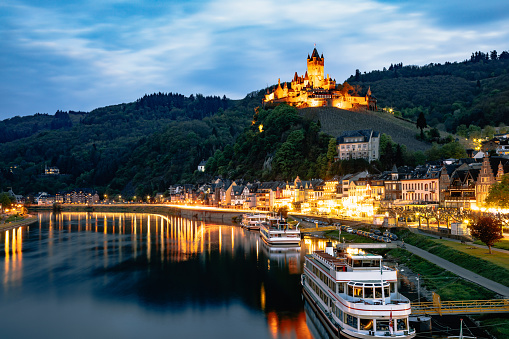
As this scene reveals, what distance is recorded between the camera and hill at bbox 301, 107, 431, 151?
121 metres

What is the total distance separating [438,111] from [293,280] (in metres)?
165

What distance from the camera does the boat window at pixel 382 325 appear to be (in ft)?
80.7

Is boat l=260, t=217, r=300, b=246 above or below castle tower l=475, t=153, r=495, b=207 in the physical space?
below

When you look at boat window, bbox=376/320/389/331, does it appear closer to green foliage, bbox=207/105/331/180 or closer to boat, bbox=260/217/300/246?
boat, bbox=260/217/300/246

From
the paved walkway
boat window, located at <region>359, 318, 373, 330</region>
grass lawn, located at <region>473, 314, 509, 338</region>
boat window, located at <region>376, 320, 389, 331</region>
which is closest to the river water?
boat window, located at <region>359, 318, 373, 330</region>

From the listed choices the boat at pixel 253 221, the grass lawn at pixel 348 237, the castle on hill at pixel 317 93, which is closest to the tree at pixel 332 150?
the boat at pixel 253 221

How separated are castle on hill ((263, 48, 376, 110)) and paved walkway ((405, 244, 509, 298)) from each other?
101 m

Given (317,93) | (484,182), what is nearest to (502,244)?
(484,182)

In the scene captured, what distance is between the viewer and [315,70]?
520 feet

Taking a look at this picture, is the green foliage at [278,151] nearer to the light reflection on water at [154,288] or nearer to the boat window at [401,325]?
the light reflection on water at [154,288]

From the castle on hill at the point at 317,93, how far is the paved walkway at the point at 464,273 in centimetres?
10150

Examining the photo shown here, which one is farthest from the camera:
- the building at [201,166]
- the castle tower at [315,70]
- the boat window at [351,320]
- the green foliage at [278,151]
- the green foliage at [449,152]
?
the building at [201,166]

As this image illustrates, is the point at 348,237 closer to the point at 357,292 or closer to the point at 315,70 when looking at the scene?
the point at 357,292

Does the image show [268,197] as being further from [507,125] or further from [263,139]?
[507,125]
